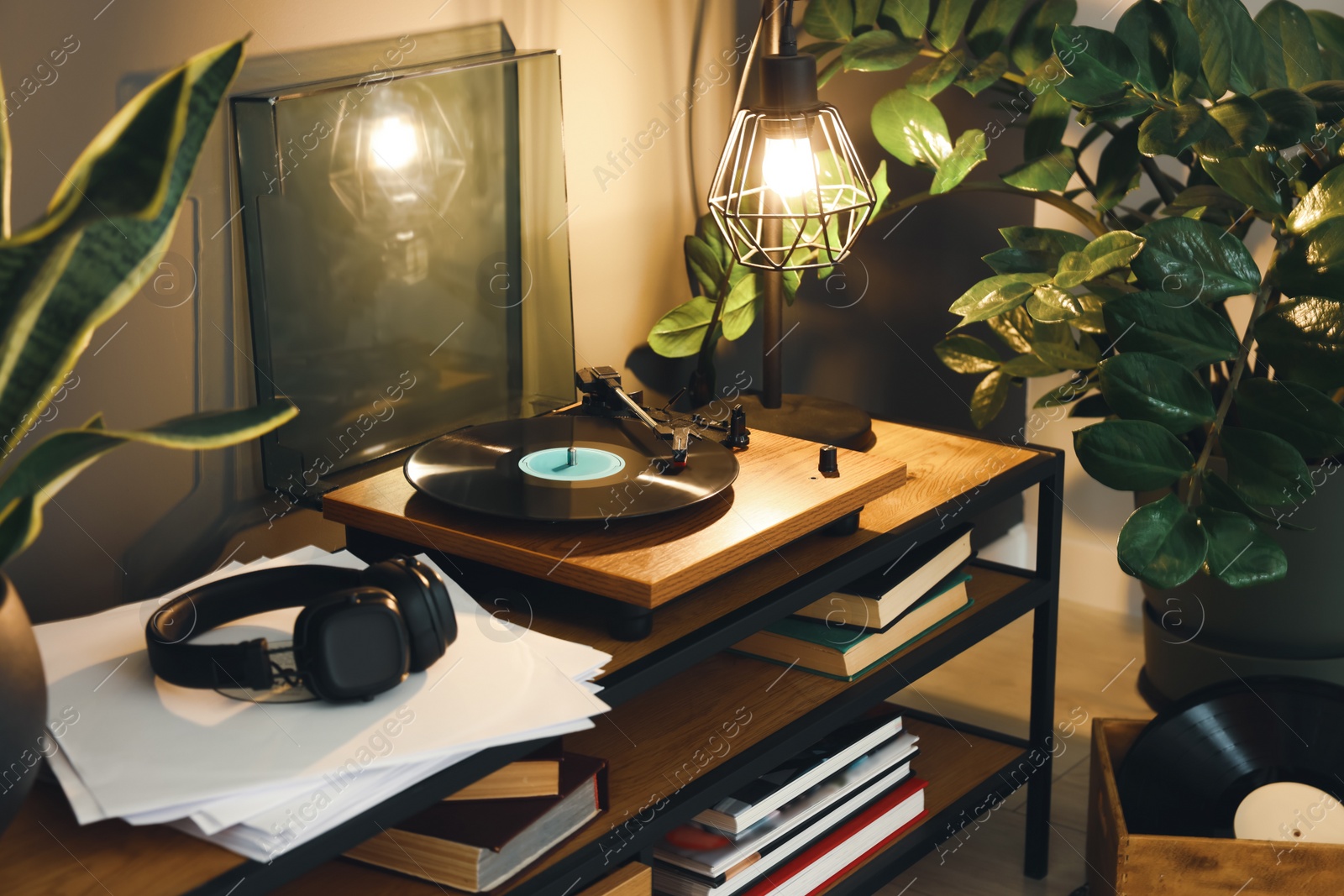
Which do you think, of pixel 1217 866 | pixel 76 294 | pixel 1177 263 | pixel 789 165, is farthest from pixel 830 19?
pixel 76 294

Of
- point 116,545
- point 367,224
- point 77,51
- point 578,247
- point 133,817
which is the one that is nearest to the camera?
point 133,817

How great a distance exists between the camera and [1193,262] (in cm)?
121

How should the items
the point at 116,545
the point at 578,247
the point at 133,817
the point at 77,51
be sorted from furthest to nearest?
the point at 578,247 → the point at 116,545 → the point at 77,51 → the point at 133,817

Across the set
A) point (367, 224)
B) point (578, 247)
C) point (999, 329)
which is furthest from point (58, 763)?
point (999, 329)

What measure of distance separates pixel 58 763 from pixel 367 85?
2.38 feet

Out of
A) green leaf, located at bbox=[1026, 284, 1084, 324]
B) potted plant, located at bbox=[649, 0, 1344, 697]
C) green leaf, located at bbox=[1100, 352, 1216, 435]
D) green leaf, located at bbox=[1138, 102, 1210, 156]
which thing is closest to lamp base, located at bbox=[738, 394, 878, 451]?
potted plant, located at bbox=[649, 0, 1344, 697]

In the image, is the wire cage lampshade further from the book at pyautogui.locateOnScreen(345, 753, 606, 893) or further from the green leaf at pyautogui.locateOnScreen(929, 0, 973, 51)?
the book at pyautogui.locateOnScreen(345, 753, 606, 893)

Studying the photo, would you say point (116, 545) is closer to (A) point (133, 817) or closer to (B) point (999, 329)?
(A) point (133, 817)

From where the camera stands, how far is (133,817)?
738 millimetres

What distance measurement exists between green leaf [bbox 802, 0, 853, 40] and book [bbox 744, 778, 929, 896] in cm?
95

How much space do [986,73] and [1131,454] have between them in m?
0.61

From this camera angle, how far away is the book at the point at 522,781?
0.94 metres

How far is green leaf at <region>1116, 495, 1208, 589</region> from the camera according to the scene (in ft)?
3.83

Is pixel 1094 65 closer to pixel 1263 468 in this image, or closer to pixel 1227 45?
pixel 1227 45
